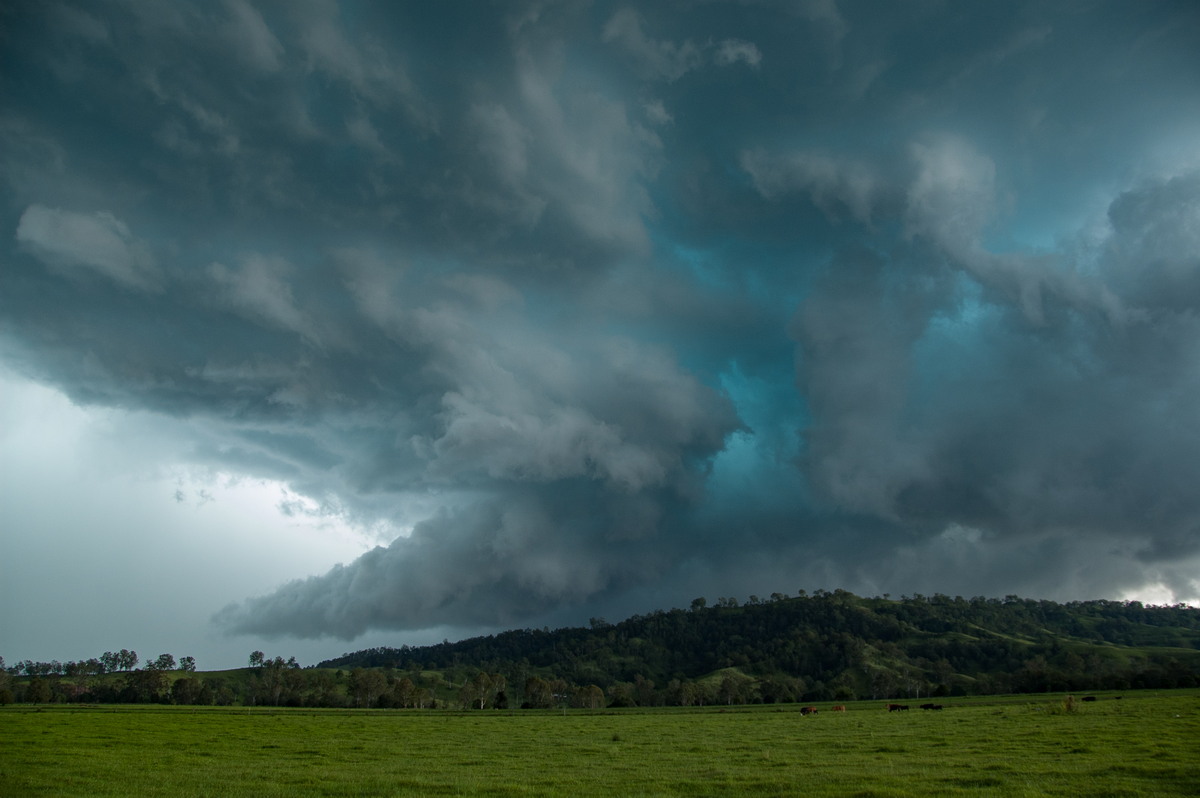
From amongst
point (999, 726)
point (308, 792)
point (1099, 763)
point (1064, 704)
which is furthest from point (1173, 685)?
point (308, 792)

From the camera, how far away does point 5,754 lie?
46.2 meters

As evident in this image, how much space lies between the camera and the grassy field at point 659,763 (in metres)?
27.4

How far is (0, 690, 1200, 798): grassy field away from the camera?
27359 millimetres

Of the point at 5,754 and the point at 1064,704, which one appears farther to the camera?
the point at 1064,704

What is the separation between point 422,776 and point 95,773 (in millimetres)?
18833

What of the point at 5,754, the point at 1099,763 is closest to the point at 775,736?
the point at 1099,763

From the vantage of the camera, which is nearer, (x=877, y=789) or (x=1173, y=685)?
(x=877, y=789)

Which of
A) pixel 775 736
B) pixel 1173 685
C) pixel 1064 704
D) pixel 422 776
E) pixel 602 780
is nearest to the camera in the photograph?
pixel 602 780

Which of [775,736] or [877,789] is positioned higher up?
[877,789]

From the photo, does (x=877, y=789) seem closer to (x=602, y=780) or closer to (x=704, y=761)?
(x=602, y=780)

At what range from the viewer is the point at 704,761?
37.7 meters

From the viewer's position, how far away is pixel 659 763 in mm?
37438

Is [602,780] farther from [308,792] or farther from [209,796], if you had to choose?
[209,796]

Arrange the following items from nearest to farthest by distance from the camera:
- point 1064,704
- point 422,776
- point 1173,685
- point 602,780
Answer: point 602,780 → point 422,776 → point 1064,704 → point 1173,685
